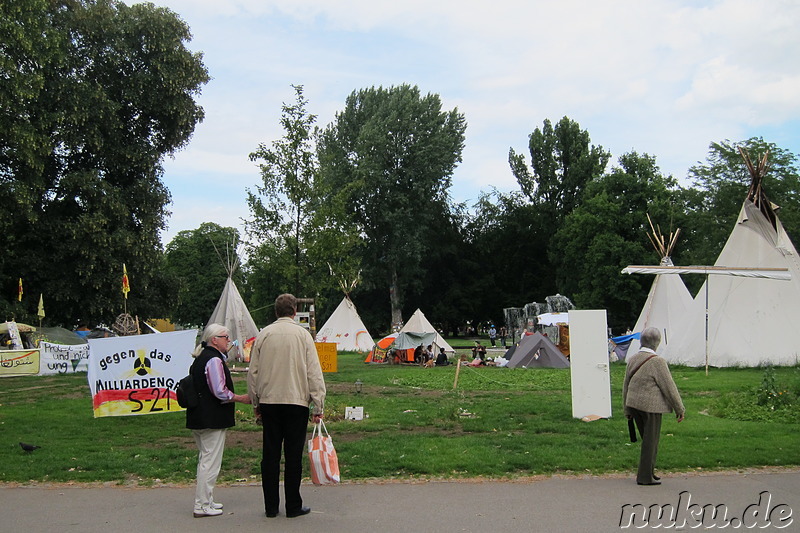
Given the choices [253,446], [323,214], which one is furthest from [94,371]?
[323,214]

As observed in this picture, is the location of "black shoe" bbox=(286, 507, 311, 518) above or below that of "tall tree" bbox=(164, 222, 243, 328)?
below

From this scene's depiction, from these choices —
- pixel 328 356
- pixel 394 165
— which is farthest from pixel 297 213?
pixel 394 165

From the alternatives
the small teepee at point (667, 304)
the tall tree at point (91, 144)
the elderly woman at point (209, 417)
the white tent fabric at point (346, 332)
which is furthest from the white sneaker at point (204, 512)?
the white tent fabric at point (346, 332)

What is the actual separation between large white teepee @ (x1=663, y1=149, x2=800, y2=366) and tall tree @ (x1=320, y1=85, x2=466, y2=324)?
92.6 ft

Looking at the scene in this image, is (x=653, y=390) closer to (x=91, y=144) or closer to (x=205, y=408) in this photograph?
(x=205, y=408)

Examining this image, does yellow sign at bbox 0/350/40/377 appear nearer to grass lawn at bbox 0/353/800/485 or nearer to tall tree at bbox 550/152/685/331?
grass lawn at bbox 0/353/800/485

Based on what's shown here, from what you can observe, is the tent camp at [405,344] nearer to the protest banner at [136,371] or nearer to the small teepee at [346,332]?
the small teepee at [346,332]

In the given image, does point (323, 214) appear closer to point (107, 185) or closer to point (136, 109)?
point (107, 185)

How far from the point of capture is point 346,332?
40.1 meters

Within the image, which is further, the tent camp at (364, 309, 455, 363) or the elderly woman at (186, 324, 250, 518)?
the tent camp at (364, 309, 455, 363)

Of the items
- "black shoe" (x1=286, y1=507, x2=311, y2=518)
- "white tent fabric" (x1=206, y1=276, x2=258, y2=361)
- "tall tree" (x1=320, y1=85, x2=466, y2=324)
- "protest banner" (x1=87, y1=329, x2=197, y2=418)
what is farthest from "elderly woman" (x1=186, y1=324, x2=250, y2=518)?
"tall tree" (x1=320, y1=85, x2=466, y2=324)

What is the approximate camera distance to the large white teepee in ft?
79.5

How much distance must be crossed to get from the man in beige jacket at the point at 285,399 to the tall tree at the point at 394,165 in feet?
145

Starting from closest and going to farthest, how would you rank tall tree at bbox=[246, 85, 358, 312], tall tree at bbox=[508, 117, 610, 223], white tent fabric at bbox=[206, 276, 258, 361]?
tall tree at bbox=[246, 85, 358, 312]
white tent fabric at bbox=[206, 276, 258, 361]
tall tree at bbox=[508, 117, 610, 223]
